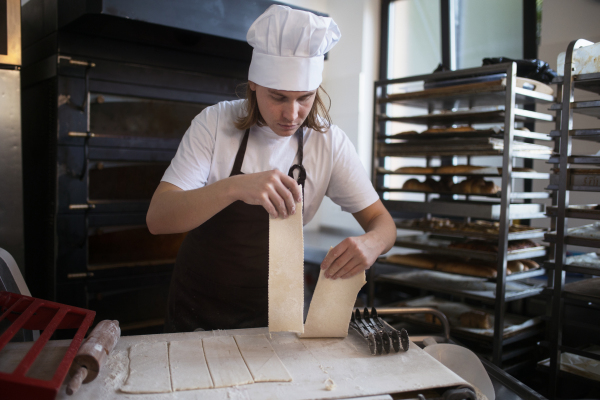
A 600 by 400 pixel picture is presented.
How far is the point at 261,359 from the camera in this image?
3.46 ft

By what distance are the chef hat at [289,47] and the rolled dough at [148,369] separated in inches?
29.5

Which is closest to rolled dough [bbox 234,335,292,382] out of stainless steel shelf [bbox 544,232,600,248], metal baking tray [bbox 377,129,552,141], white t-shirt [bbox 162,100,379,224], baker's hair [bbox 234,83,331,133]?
white t-shirt [bbox 162,100,379,224]

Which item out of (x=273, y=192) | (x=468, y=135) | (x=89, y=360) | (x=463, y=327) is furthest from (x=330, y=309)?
(x=468, y=135)

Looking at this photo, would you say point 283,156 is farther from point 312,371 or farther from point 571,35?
point 571,35

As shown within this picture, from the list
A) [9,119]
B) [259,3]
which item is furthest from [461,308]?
[9,119]

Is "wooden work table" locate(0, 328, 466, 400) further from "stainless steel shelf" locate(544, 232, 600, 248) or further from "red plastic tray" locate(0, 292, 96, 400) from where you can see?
"stainless steel shelf" locate(544, 232, 600, 248)

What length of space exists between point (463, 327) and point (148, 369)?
195 cm

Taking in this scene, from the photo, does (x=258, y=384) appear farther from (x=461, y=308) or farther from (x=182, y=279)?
(x=461, y=308)

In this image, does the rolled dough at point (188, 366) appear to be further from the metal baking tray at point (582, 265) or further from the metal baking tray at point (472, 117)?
the metal baking tray at point (472, 117)

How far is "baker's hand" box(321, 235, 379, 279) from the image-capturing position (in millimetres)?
1196

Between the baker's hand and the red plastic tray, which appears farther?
the baker's hand

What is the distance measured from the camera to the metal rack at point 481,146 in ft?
7.57

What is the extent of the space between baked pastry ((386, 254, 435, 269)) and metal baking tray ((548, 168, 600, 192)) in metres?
0.92

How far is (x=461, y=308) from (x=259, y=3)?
2094 mm
